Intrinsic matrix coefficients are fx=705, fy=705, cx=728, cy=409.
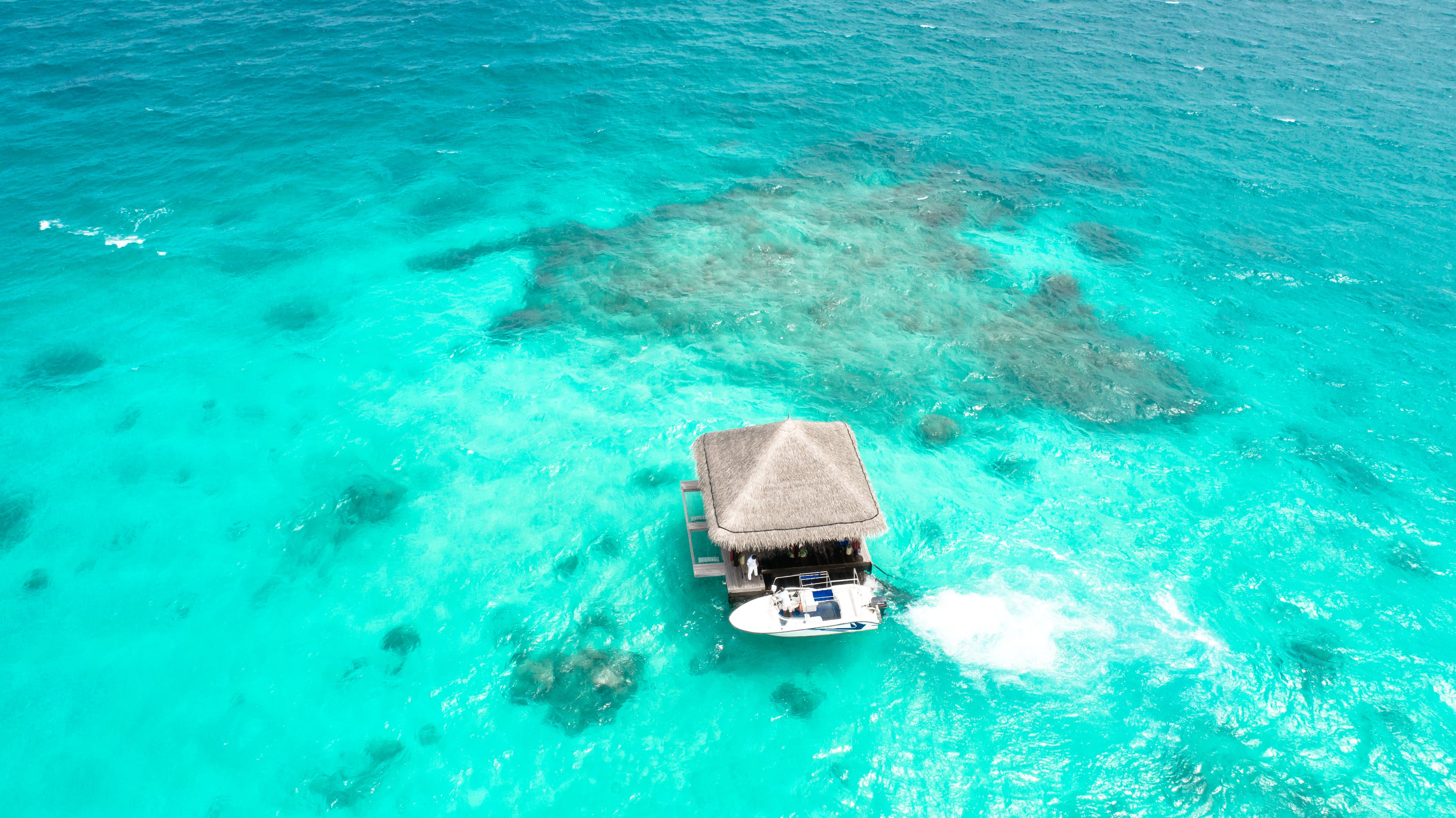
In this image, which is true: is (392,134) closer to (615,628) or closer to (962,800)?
(615,628)

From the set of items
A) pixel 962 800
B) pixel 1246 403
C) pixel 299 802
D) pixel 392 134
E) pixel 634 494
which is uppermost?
pixel 392 134

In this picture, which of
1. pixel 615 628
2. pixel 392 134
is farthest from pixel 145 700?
pixel 392 134

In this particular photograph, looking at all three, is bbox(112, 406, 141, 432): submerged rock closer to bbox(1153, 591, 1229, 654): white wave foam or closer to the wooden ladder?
the wooden ladder

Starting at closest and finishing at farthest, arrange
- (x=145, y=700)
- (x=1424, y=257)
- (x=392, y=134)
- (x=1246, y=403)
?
(x=145, y=700) → (x=1246, y=403) → (x=1424, y=257) → (x=392, y=134)

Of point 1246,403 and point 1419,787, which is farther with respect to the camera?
point 1246,403

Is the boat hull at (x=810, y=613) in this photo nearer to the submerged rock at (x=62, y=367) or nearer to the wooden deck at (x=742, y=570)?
the wooden deck at (x=742, y=570)

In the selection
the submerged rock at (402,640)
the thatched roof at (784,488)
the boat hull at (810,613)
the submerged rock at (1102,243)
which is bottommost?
the submerged rock at (402,640)

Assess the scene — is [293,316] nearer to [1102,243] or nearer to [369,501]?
[369,501]

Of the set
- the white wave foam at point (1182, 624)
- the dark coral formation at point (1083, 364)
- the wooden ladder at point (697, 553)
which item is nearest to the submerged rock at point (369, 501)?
the wooden ladder at point (697, 553)
